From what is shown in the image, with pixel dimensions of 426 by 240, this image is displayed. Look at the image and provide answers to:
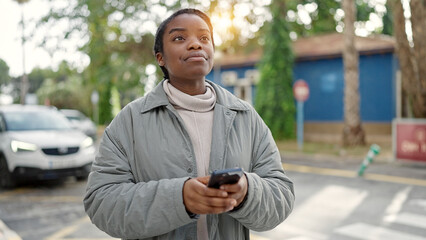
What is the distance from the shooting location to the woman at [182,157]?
157 cm

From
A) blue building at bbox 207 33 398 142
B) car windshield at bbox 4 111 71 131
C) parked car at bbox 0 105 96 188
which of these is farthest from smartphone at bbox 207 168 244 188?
blue building at bbox 207 33 398 142

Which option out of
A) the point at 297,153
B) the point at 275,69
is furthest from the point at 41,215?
the point at 275,69

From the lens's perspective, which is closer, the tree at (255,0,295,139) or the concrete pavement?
the concrete pavement

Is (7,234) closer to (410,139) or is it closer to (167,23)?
(167,23)

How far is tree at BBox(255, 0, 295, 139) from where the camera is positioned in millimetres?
19984

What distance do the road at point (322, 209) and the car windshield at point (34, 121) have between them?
4.15ft

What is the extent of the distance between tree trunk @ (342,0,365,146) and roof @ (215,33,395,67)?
3.41 meters

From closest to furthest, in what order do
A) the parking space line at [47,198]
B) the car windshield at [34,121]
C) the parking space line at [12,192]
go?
the parking space line at [47,198], the parking space line at [12,192], the car windshield at [34,121]

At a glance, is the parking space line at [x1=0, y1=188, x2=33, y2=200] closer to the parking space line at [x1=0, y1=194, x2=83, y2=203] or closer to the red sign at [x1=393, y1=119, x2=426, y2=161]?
the parking space line at [x1=0, y1=194, x2=83, y2=203]

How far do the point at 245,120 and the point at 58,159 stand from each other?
7.59 meters

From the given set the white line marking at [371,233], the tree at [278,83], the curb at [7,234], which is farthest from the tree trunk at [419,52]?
the curb at [7,234]

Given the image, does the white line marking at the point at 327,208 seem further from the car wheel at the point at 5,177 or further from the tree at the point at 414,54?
the tree at the point at 414,54

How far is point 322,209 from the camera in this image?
6.79m

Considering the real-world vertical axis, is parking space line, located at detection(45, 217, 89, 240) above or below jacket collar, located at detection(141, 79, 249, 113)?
below
